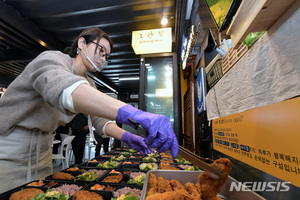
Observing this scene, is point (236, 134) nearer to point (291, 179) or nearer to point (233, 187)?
point (233, 187)

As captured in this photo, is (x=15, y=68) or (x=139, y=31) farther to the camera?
(x=15, y=68)

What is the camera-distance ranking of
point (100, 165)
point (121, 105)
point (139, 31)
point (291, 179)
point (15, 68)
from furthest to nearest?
point (15, 68) < point (139, 31) < point (100, 165) < point (121, 105) < point (291, 179)

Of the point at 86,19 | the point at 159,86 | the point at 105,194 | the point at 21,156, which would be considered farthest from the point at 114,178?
the point at 86,19

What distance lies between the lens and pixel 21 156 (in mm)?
1412

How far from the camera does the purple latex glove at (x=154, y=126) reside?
88cm

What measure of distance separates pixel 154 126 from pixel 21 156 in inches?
56.9

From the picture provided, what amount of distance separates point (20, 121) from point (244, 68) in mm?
2032

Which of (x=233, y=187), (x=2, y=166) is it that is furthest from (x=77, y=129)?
(x=233, y=187)

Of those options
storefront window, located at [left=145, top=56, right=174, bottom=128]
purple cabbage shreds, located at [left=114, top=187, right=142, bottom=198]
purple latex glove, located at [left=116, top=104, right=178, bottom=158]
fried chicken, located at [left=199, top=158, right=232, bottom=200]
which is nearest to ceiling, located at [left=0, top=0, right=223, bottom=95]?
storefront window, located at [left=145, top=56, right=174, bottom=128]

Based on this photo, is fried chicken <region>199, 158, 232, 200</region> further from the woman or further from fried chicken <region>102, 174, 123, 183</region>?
fried chicken <region>102, 174, 123, 183</region>

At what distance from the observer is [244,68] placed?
1.13 meters

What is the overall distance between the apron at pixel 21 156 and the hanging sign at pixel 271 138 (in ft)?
6.30

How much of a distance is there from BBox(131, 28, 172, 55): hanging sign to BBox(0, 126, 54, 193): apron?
261 centimetres

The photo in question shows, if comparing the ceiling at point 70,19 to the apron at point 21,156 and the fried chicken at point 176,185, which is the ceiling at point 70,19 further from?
the fried chicken at point 176,185
